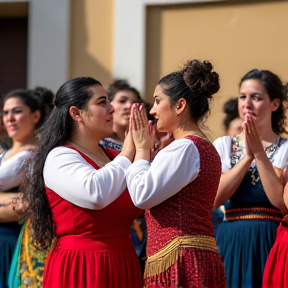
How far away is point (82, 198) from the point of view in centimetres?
331

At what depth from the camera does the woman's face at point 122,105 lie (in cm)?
484

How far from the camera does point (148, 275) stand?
3.32 meters

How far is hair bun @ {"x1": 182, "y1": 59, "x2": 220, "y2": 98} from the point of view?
339 centimetres

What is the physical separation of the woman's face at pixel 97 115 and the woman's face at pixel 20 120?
1.38 meters

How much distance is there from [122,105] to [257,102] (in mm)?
1020

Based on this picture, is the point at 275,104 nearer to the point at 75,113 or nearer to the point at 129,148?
the point at 129,148

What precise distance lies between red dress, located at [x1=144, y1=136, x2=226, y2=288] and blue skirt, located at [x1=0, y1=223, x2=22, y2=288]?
1.58 meters

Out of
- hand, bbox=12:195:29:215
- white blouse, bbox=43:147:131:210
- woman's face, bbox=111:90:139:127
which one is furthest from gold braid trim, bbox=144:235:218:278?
woman's face, bbox=111:90:139:127

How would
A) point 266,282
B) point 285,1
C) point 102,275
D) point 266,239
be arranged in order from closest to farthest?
point 102,275, point 266,282, point 266,239, point 285,1

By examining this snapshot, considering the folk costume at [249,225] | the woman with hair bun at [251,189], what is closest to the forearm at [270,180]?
the woman with hair bun at [251,189]

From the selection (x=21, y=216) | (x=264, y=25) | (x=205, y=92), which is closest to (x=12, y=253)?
(x=21, y=216)

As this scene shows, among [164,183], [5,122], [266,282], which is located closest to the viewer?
[164,183]

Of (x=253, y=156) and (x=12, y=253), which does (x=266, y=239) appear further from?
(x=12, y=253)

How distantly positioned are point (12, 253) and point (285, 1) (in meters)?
2.96
